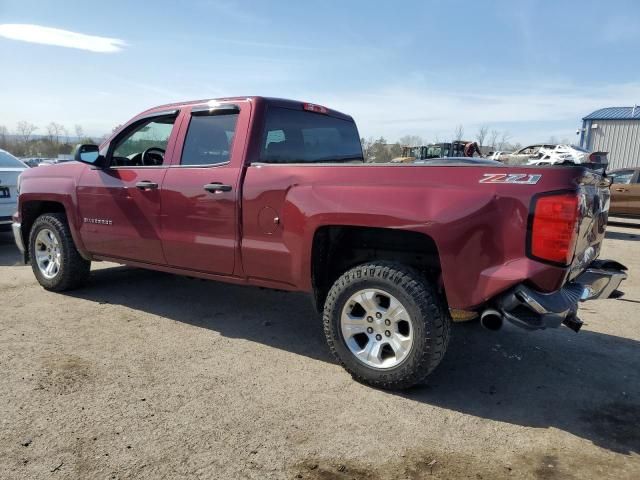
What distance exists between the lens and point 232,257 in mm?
4020

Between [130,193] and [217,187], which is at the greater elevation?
[217,187]

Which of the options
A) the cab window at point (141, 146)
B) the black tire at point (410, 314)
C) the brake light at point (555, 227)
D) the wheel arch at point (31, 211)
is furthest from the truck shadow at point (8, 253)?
the brake light at point (555, 227)

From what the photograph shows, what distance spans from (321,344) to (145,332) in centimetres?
156

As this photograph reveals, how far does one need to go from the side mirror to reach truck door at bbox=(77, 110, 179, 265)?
0.26 feet

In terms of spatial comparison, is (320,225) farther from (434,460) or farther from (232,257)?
(434,460)

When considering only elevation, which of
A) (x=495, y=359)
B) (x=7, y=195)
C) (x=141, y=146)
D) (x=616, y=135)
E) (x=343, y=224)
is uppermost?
(x=616, y=135)

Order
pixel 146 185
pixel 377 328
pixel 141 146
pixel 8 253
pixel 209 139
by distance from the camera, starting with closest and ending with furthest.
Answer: pixel 377 328
pixel 209 139
pixel 146 185
pixel 141 146
pixel 8 253

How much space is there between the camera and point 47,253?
18.6 ft

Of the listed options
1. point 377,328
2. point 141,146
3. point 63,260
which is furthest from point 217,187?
point 63,260

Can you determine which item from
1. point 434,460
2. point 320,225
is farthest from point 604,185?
point 434,460

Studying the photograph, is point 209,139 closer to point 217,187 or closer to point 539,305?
point 217,187

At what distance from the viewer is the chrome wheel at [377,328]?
3275mm

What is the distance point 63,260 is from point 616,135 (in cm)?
3683

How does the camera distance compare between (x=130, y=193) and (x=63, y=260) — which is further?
(x=63, y=260)
